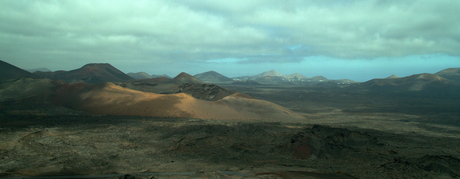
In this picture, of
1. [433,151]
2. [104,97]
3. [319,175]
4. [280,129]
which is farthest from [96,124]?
[433,151]

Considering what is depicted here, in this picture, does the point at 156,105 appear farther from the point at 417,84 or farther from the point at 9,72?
the point at 417,84

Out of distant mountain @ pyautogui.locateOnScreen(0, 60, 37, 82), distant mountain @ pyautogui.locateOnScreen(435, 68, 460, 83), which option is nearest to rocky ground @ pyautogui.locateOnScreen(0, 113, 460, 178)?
distant mountain @ pyautogui.locateOnScreen(0, 60, 37, 82)

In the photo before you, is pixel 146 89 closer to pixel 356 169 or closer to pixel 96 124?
pixel 96 124

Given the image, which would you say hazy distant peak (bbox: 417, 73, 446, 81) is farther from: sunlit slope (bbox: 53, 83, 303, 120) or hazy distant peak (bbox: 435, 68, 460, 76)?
sunlit slope (bbox: 53, 83, 303, 120)

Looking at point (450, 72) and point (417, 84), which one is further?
point (450, 72)

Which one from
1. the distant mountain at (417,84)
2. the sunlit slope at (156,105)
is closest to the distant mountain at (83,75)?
the sunlit slope at (156,105)

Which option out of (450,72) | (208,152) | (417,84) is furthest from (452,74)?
(208,152)
